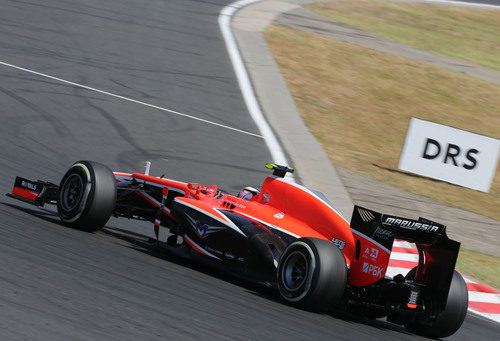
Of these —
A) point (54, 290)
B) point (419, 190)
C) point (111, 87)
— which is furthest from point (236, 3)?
point (54, 290)

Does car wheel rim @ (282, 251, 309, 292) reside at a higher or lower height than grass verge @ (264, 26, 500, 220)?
lower

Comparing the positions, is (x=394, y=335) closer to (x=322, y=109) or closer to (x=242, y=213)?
(x=242, y=213)

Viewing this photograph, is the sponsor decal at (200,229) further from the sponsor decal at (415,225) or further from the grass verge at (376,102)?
the grass verge at (376,102)

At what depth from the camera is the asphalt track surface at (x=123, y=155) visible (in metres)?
5.33

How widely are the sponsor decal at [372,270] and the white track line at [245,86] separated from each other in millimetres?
7169

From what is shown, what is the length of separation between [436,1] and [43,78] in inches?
956

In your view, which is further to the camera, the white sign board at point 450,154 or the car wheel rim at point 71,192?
the white sign board at point 450,154

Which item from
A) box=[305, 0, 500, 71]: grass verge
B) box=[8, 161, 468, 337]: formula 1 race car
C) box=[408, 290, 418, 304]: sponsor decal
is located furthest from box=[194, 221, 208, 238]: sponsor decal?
box=[305, 0, 500, 71]: grass verge

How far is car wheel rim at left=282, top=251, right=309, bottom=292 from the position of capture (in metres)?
6.65

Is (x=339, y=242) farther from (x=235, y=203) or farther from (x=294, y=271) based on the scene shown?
(x=235, y=203)

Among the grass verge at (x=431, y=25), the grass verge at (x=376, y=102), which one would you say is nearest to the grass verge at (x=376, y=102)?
the grass verge at (x=376, y=102)

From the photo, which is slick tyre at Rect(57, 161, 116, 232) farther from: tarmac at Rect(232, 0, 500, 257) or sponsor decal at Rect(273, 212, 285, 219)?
tarmac at Rect(232, 0, 500, 257)

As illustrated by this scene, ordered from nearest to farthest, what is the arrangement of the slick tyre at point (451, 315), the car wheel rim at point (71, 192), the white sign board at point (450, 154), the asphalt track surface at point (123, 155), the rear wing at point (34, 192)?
the asphalt track surface at point (123, 155) → the slick tyre at point (451, 315) → the car wheel rim at point (71, 192) → the rear wing at point (34, 192) → the white sign board at point (450, 154)

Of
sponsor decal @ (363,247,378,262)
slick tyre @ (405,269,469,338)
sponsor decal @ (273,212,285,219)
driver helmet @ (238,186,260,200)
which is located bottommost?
slick tyre @ (405,269,469,338)
